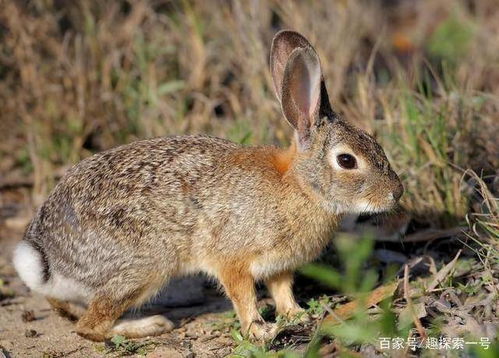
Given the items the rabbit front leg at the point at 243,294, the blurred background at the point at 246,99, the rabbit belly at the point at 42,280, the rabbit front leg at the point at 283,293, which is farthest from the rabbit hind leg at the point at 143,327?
the rabbit front leg at the point at 283,293

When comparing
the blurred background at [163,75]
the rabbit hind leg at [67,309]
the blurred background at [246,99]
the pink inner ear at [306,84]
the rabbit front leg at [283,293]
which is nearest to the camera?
the pink inner ear at [306,84]

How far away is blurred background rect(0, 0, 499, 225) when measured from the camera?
670cm

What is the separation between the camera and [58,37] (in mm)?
7355

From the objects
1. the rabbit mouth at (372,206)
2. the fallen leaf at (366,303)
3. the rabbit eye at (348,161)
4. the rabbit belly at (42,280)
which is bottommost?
the fallen leaf at (366,303)

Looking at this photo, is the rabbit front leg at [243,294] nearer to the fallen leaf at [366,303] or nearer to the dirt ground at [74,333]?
the dirt ground at [74,333]

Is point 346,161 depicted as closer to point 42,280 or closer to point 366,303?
point 366,303

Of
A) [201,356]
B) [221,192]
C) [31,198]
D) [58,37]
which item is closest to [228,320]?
[201,356]

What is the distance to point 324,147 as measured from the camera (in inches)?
189

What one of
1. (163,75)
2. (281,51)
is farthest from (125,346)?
(163,75)

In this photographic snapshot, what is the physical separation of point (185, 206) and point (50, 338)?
1.16 metres

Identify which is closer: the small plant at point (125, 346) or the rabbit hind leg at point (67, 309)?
the small plant at point (125, 346)

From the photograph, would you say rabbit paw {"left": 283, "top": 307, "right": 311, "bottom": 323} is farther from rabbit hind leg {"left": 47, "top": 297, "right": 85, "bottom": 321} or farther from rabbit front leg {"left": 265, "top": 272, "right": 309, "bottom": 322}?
rabbit hind leg {"left": 47, "top": 297, "right": 85, "bottom": 321}

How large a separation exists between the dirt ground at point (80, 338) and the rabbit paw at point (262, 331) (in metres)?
0.15

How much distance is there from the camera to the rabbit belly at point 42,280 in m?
4.96
